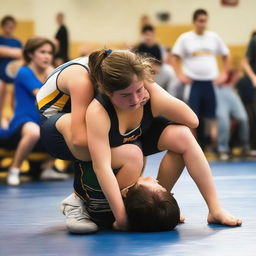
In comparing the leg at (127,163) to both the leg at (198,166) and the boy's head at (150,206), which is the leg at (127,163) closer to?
the boy's head at (150,206)

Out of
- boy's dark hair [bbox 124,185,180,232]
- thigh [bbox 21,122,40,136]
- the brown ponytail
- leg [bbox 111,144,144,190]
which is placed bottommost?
thigh [bbox 21,122,40,136]

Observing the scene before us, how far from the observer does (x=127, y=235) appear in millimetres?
2805

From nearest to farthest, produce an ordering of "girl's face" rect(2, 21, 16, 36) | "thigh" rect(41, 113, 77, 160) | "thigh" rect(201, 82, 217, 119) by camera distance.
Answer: "thigh" rect(41, 113, 77, 160), "thigh" rect(201, 82, 217, 119), "girl's face" rect(2, 21, 16, 36)

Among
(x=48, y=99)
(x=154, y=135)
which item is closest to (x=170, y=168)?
(x=154, y=135)

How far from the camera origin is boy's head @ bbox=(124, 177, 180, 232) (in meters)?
2.79

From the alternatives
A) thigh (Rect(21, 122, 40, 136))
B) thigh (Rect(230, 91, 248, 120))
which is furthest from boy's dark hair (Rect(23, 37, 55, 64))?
thigh (Rect(230, 91, 248, 120))

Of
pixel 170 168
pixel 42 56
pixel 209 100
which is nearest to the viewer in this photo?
pixel 170 168

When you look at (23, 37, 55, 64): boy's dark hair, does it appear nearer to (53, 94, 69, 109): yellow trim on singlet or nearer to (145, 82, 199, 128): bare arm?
(53, 94, 69, 109): yellow trim on singlet

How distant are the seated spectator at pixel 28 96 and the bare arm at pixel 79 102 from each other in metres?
2.11

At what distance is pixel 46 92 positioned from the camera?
10.5 ft

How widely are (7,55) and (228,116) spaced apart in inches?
94.2

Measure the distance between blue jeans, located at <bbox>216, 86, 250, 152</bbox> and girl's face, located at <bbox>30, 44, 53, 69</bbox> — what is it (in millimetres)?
2792

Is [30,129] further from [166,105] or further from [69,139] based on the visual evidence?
[166,105]

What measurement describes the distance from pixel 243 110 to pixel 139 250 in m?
5.29
